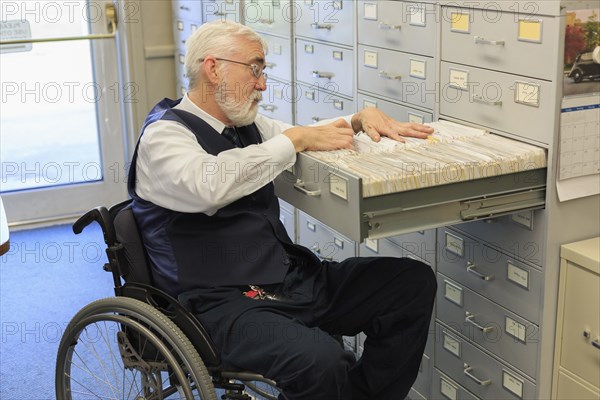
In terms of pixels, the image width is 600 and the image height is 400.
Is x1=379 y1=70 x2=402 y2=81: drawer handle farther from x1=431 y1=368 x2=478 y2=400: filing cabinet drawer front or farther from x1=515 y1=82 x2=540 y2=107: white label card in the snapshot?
x1=431 y1=368 x2=478 y2=400: filing cabinet drawer front

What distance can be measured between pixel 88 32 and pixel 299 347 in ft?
9.99

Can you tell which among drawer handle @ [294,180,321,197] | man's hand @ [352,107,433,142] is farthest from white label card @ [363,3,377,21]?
drawer handle @ [294,180,321,197]

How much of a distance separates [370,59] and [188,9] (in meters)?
1.83

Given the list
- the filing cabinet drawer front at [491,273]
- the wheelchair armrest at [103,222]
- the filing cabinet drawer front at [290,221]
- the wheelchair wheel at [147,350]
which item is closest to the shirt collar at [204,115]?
the wheelchair armrest at [103,222]

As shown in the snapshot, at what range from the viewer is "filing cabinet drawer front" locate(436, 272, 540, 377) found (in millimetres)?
2279

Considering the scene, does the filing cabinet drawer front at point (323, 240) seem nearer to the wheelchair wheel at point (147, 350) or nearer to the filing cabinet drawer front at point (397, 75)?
the filing cabinet drawer front at point (397, 75)

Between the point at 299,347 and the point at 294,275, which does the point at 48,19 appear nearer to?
→ the point at 294,275

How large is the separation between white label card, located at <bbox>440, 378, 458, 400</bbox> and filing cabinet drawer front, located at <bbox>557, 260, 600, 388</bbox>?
0.44m

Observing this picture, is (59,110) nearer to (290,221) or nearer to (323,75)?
(290,221)

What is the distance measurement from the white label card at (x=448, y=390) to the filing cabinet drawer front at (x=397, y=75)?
865 mm

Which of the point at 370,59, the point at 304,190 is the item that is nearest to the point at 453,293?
the point at 304,190

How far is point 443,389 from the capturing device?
267cm

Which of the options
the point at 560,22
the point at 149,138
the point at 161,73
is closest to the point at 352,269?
the point at 149,138

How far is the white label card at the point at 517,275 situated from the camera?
2.24 m
